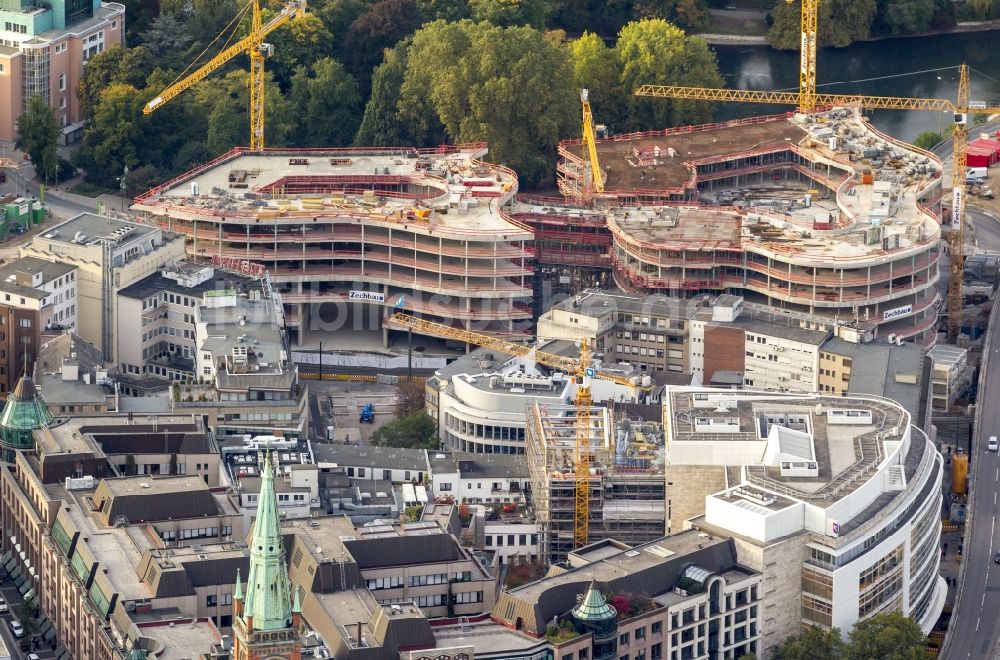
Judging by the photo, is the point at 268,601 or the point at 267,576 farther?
the point at 268,601

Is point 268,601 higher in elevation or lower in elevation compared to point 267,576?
lower

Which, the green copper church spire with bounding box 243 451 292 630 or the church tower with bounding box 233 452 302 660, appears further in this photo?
the church tower with bounding box 233 452 302 660

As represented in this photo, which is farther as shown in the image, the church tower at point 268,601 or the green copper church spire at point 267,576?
the church tower at point 268,601
